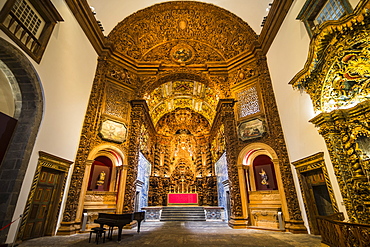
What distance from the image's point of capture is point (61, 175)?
24.5 feet

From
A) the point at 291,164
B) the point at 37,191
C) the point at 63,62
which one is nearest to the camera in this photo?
the point at 37,191

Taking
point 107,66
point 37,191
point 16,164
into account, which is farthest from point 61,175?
point 107,66

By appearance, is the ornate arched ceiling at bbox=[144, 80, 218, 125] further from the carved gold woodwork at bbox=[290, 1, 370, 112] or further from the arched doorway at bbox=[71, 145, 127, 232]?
the carved gold woodwork at bbox=[290, 1, 370, 112]

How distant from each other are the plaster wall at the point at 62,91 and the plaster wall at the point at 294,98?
995 cm

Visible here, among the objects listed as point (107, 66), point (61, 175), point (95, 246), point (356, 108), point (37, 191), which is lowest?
point (95, 246)

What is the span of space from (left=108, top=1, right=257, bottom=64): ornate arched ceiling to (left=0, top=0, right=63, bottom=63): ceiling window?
4.85 m

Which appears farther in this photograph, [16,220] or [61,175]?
[61,175]

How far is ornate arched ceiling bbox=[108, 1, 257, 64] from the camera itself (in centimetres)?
1177

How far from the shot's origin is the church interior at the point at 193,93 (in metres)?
5.39

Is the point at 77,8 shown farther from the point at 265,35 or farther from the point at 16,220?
the point at 265,35

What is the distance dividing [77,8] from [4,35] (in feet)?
14.3

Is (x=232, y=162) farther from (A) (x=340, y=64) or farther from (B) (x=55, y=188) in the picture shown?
(B) (x=55, y=188)

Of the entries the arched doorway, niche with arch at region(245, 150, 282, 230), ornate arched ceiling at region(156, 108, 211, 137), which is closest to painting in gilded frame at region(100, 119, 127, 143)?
the arched doorway

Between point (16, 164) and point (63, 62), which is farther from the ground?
point (63, 62)
